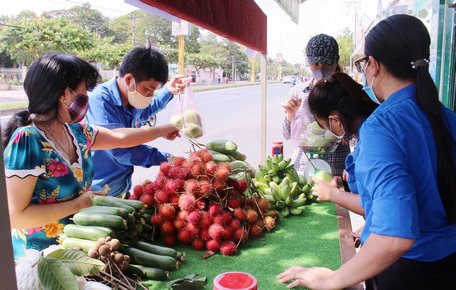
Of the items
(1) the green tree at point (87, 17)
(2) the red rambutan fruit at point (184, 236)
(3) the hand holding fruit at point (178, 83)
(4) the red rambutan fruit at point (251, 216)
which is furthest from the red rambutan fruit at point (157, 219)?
(1) the green tree at point (87, 17)

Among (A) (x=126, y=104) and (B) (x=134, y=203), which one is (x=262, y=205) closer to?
(B) (x=134, y=203)

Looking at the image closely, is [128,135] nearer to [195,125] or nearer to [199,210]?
[195,125]

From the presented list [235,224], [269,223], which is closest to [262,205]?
[269,223]

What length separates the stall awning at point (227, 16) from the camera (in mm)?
1801

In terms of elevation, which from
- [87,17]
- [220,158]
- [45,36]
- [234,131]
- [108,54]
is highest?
[87,17]

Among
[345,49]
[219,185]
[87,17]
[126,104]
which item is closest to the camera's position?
[219,185]

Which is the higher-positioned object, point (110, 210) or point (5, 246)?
point (5, 246)

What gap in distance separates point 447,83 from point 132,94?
276 centimetres

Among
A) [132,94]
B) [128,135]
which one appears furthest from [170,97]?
[128,135]

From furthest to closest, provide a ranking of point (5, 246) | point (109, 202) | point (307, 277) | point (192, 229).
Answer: point (192, 229) < point (109, 202) < point (307, 277) < point (5, 246)

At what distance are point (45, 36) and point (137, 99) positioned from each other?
23.8m

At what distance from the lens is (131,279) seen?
1370 mm

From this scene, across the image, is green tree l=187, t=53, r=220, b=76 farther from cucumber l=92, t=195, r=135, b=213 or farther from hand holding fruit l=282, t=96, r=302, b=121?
cucumber l=92, t=195, r=135, b=213

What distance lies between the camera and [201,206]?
69.0 inches
